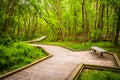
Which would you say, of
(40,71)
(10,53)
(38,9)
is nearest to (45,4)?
(38,9)

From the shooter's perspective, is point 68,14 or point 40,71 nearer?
point 40,71

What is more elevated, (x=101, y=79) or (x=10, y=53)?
(x=10, y=53)

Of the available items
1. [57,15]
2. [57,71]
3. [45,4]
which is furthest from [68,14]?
[57,71]

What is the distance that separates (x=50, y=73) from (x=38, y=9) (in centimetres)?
2315

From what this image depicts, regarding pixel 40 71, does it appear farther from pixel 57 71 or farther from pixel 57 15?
pixel 57 15

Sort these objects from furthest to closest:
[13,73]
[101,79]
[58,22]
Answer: [58,22] → [13,73] → [101,79]

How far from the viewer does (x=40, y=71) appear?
8250 millimetres

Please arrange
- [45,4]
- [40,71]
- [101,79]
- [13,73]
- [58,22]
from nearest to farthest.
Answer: [101,79], [13,73], [40,71], [58,22], [45,4]

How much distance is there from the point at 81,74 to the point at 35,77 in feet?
8.59

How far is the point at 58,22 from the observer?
28438mm

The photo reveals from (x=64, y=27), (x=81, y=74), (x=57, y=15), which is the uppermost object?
(x=57, y=15)

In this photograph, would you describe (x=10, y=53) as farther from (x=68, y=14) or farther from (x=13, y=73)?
(x=68, y=14)

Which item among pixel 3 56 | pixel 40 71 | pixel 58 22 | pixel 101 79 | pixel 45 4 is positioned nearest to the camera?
pixel 101 79

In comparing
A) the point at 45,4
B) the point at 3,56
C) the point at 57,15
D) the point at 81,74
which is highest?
the point at 45,4
